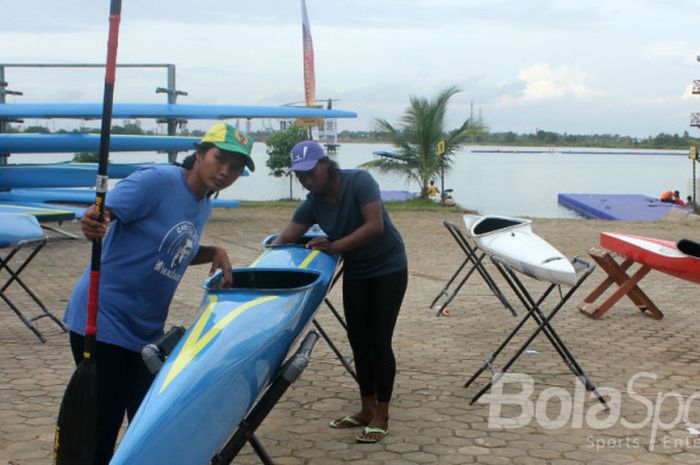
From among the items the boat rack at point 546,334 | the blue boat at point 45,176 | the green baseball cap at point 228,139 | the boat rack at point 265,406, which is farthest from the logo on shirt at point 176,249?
the blue boat at point 45,176

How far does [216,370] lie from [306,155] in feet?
4.85

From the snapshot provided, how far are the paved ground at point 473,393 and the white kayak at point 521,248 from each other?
2.59 ft

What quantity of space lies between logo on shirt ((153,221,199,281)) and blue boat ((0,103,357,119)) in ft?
40.1

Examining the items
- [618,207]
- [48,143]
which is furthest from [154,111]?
[618,207]

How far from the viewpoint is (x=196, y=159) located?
3.19 m

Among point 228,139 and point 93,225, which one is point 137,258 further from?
point 228,139

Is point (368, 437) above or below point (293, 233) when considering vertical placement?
below

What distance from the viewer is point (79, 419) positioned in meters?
2.88

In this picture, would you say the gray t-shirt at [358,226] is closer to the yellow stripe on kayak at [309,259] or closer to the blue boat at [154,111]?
the yellow stripe on kayak at [309,259]

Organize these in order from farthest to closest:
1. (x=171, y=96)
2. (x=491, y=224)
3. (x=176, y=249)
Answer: (x=171, y=96), (x=491, y=224), (x=176, y=249)

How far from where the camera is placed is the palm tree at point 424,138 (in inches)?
900

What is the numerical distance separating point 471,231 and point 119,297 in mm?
4140

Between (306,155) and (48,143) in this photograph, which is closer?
(306,155)

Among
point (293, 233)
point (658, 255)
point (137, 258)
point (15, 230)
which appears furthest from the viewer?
point (15, 230)
